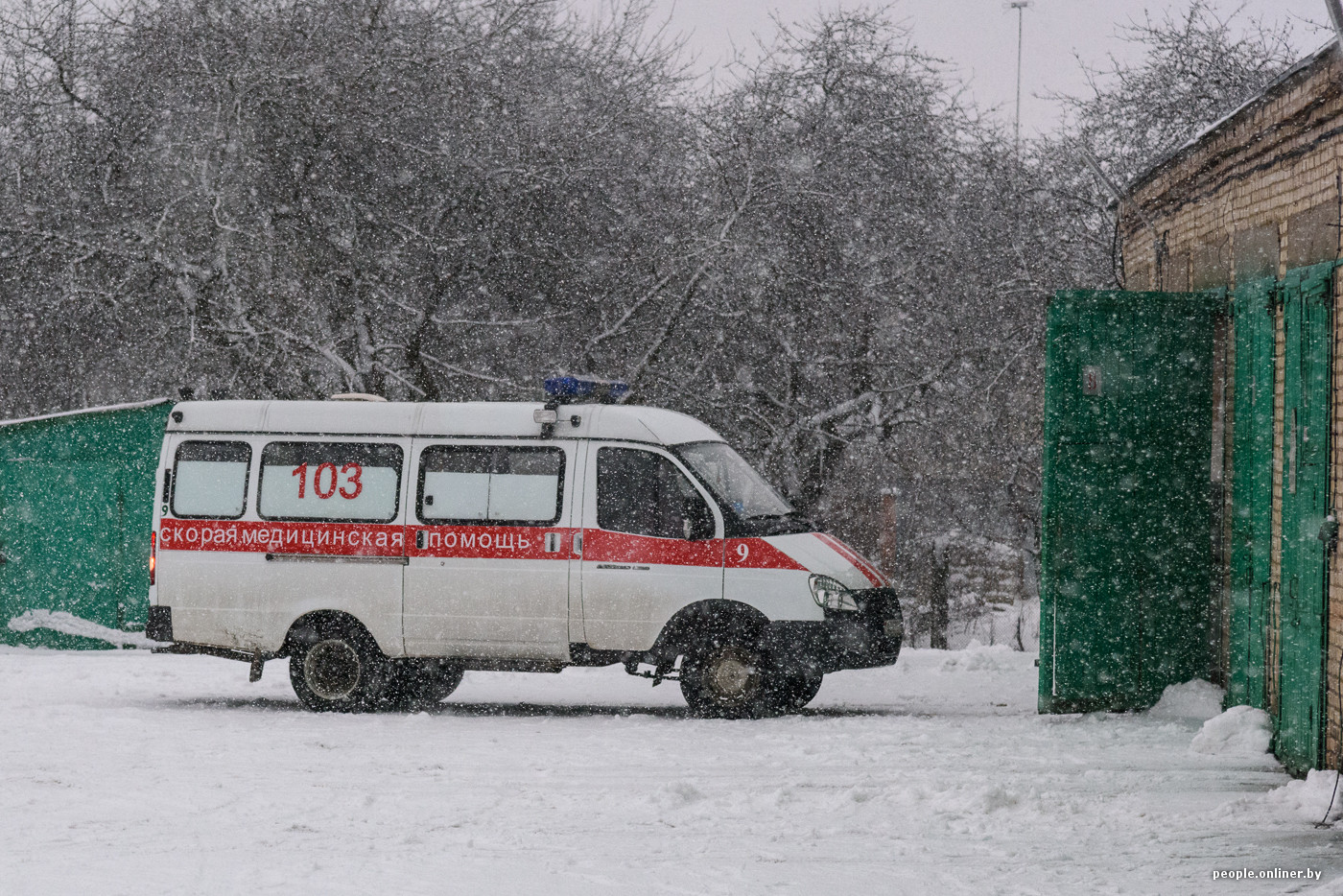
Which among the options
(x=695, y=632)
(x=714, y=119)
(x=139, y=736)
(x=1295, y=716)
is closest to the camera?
(x=1295, y=716)

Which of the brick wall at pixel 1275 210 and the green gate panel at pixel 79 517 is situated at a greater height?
the brick wall at pixel 1275 210

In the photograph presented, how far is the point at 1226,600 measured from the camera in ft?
35.6

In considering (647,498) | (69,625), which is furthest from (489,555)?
(69,625)

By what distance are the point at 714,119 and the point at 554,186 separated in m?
3.28

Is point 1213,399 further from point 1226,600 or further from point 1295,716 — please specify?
point 1295,716

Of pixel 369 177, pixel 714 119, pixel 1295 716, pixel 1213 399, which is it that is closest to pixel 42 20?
pixel 369 177

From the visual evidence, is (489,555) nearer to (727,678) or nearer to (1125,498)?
(727,678)

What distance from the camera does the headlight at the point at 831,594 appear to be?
37.5 ft

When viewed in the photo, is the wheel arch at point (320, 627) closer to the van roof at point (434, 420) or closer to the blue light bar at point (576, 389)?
the van roof at point (434, 420)

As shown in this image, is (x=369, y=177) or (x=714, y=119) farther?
(x=714, y=119)

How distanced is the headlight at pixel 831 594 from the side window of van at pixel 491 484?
6.78 ft

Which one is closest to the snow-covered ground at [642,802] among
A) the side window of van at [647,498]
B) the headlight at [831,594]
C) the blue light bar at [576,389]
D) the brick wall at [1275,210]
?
the headlight at [831,594]

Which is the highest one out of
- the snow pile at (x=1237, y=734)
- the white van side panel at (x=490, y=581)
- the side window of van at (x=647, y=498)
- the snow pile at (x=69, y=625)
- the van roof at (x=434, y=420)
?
the van roof at (x=434, y=420)

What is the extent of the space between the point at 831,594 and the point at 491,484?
2.79 metres
